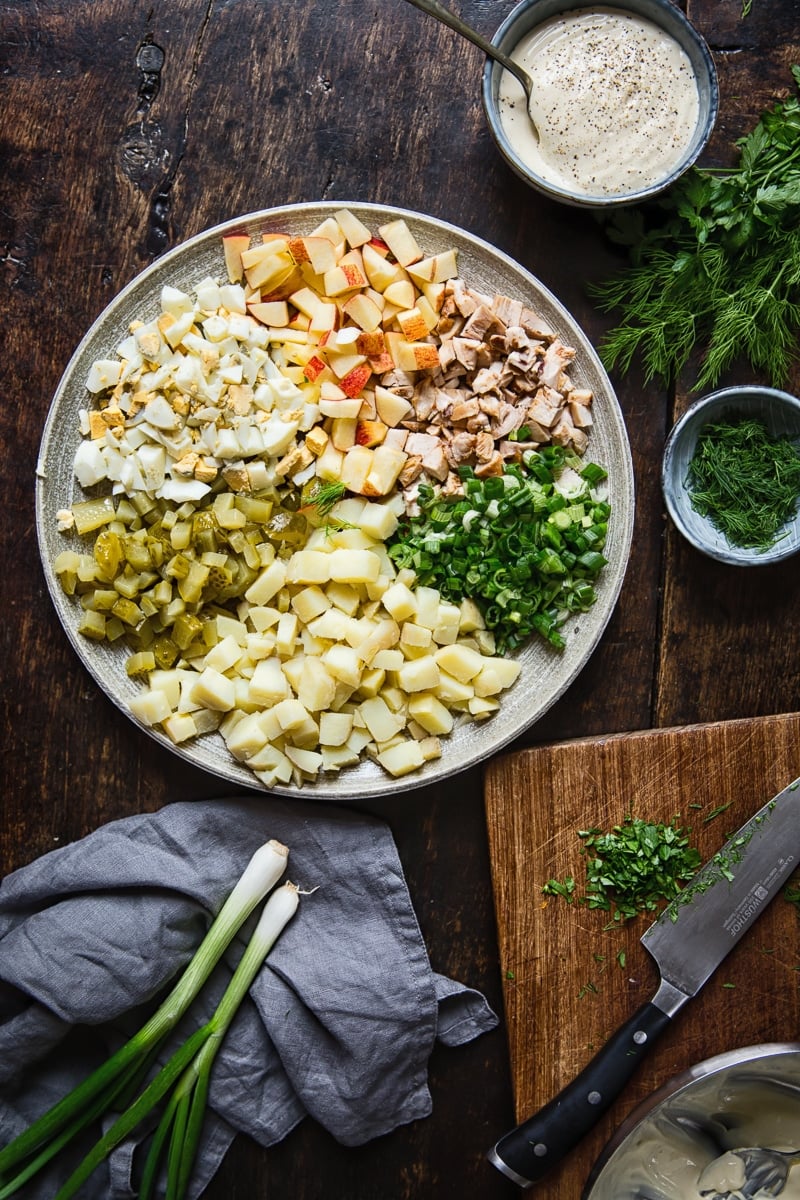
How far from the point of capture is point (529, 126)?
2.24 metres

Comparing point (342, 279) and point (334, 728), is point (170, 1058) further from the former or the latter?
point (342, 279)

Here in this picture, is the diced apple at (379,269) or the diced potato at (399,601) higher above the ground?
the diced apple at (379,269)

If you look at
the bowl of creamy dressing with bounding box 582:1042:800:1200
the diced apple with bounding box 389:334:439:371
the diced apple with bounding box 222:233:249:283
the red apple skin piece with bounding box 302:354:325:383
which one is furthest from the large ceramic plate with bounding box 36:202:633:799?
the bowl of creamy dressing with bounding box 582:1042:800:1200

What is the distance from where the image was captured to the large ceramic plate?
223 centimetres

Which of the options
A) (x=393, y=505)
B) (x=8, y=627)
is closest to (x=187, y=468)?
(x=393, y=505)

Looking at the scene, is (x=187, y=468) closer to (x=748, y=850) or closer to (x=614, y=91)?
(x=614, y=91)

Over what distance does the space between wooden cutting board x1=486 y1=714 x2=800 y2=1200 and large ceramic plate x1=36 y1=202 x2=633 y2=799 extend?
0.17 meters

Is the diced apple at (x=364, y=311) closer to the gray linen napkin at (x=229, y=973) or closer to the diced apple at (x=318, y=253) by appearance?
the diced apple at (x=318, y=253)

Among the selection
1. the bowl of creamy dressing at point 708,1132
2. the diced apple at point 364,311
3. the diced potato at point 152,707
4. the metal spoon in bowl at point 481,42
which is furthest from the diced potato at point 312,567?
the bowl of creamy dressing at point 708,1132

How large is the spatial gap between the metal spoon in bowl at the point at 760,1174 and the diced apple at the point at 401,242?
1942mm

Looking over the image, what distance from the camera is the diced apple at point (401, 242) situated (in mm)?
2236

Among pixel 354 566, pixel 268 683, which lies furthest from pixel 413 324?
pixel 268 683

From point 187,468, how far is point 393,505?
1.59ft

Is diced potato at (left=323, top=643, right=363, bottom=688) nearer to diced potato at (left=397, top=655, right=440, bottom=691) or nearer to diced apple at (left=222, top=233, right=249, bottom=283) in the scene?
diced potato at (left=397, top=655, right=440, bottom=691)
